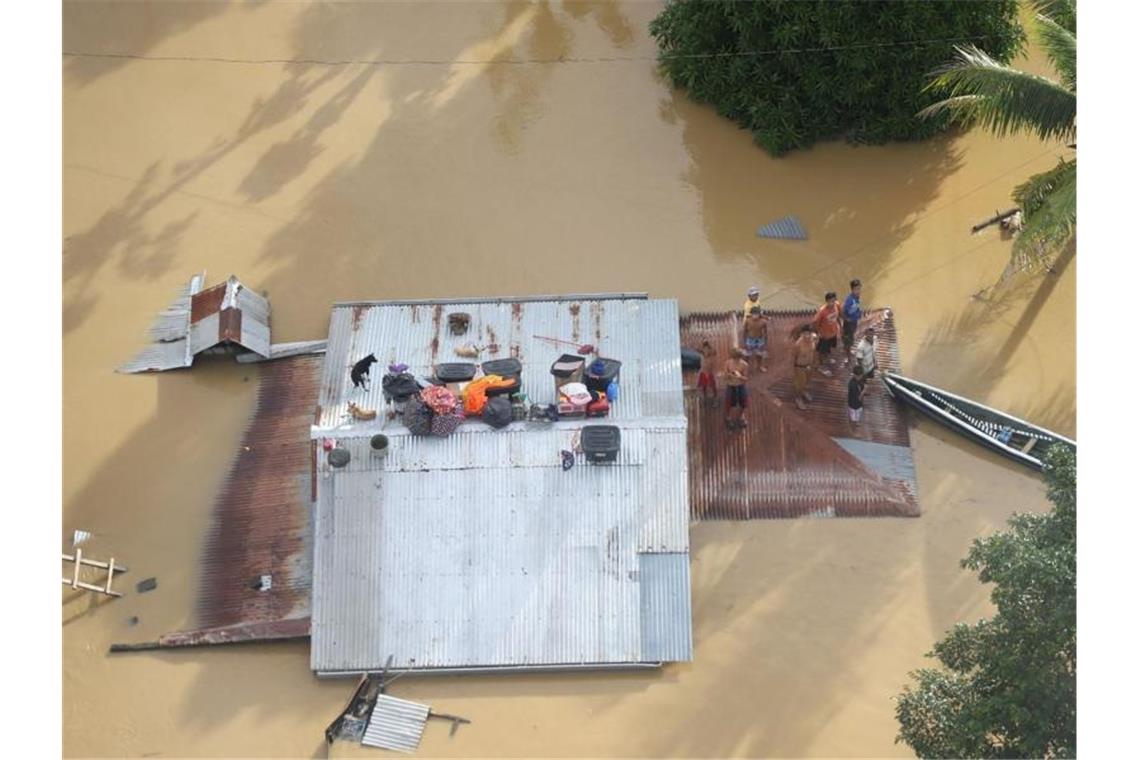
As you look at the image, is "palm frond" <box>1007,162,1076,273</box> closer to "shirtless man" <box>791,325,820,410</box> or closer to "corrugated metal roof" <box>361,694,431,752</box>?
"shirtless man" <box>791,325,820,410</box>

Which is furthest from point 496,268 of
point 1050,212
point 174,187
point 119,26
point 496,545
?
point 119,26

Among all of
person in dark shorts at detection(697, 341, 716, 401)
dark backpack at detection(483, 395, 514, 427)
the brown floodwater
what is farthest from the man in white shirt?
dark backpack at detection(483, 395, 514, 427)

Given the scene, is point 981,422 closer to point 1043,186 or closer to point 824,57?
point 1043,186

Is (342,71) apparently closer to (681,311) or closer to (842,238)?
(681,311)

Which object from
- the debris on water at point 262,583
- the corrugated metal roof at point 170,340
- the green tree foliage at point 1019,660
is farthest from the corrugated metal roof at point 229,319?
the green tree foliage at point 1019,660

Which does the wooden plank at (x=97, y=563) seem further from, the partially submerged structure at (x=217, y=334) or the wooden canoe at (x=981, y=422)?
the wooden canoe at (x=981, y=422)

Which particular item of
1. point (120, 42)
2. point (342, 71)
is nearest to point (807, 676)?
point (342, 71)
